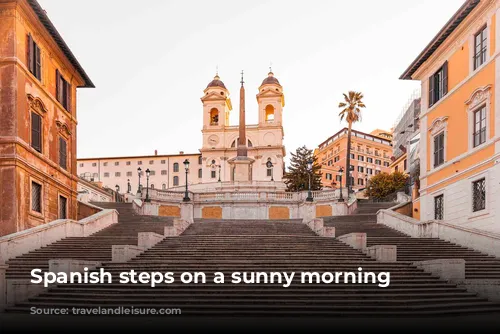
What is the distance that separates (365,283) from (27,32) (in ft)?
62.0

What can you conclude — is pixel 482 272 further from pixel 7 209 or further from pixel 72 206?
pixel 72 206

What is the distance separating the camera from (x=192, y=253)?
18125mm

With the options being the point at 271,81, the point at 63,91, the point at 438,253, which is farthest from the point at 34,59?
the point at 271,81

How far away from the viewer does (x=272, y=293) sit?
13930 mm

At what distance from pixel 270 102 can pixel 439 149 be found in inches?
2659

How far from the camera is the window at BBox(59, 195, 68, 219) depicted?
27467 millimetres

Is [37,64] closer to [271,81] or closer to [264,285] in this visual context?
[264,285]

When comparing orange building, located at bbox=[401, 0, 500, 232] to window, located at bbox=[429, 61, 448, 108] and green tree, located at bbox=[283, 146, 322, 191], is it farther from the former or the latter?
green tree, located at bbox=[283, 146, 322, 191]

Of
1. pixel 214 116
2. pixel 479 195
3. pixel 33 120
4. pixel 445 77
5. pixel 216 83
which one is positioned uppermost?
pixel 216 83

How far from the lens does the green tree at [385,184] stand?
181 ft

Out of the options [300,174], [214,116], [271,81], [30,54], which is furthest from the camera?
[214,116]

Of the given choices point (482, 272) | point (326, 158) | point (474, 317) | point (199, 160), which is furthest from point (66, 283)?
point (326, 158)

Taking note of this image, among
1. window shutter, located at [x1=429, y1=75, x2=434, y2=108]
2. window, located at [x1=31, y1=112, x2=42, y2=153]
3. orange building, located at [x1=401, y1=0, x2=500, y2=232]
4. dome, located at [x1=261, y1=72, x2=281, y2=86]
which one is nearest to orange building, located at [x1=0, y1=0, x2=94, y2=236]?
window, located at [x1=31, y1=112, x2=42, y2=153]

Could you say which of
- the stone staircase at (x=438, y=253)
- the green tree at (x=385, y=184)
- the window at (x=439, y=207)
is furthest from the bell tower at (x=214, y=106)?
the stone staircase at (x=438, y=253)
